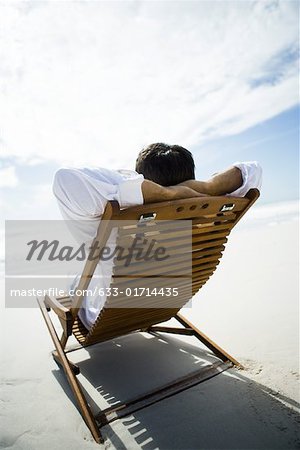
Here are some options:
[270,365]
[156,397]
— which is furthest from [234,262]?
[156,397]

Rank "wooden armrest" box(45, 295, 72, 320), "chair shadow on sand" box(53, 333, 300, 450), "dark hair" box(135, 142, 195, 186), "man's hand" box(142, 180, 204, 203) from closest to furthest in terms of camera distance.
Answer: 1. "man's hand" box(142, 180, 204, 203)
2. "chair shadow on sand" box(53, 333, 300, 450)
3. "dark hair" box(135, 142, 195, 186)
4. "wooden armrest" box(45, 295, 72, 320)

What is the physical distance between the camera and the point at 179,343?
12.1 feet

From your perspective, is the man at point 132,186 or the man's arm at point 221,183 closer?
the man at point 132,186

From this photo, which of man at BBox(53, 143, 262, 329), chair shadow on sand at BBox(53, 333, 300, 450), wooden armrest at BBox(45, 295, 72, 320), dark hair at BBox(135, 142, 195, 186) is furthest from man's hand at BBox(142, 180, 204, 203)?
chair shadow on sand at BBox(53, 333, 300, 450)

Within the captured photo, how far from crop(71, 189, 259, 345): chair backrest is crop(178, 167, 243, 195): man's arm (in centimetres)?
10

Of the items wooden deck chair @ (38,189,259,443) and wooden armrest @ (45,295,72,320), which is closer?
wooden deck chair @ (38,189,259,443)

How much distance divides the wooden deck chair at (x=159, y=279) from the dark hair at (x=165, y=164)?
29cm

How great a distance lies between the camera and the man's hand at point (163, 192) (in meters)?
1.92

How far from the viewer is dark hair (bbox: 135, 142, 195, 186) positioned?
2.26 m

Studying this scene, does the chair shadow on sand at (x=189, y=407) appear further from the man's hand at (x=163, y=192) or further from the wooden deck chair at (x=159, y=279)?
the man's hand at (x=163, y=192)

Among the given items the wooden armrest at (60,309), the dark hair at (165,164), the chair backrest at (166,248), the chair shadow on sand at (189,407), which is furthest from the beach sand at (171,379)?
the dark hair at (165,164)

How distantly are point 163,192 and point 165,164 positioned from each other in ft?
1.12

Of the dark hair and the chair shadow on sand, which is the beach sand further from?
the dark hair

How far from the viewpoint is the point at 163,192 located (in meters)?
1.98
